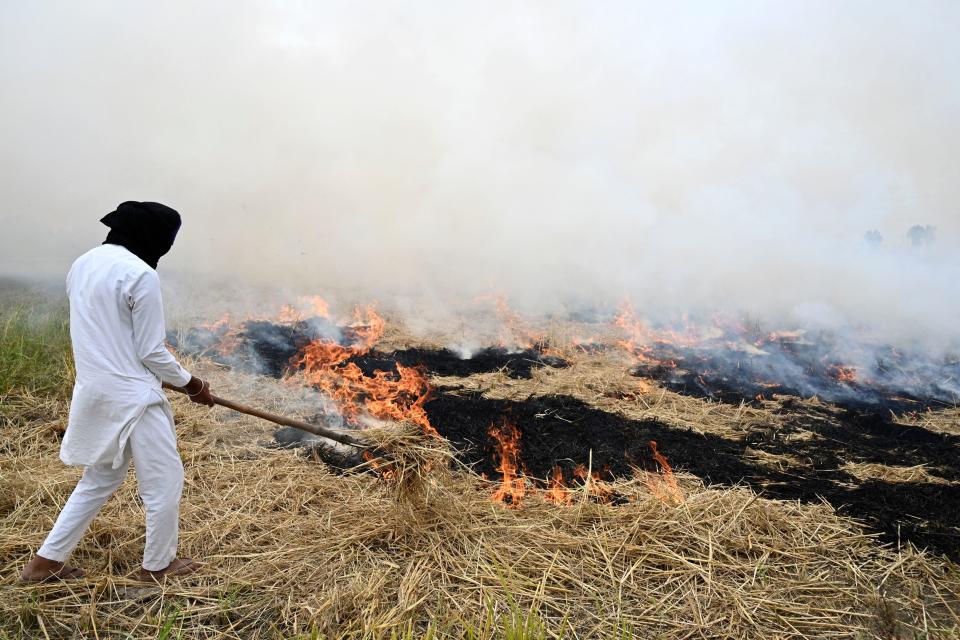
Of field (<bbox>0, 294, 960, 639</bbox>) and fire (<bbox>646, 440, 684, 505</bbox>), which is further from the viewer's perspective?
fire (<bbox>646, 440, 684, 505</bbox>)

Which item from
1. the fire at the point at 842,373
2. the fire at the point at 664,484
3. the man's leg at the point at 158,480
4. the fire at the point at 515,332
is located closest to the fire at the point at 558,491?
the fire at the point at 664,484

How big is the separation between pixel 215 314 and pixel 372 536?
607 centimetres

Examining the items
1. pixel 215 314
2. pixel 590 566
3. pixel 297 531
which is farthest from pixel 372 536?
pixel 215 314

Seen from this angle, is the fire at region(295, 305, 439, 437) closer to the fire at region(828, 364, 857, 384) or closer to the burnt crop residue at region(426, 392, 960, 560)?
the burnt crop residue at region(426, 392, 960, 560)

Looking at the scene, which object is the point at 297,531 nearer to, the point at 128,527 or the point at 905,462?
the point at 128,527

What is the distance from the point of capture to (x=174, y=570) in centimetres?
293

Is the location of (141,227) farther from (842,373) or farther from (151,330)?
(842,373)

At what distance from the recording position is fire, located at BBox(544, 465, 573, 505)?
149 inches

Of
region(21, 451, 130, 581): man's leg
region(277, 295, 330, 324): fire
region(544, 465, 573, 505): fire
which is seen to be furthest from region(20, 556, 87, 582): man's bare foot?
region(277, 295, 330, 324): fire

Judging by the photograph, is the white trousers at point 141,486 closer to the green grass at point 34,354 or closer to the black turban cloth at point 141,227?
the black turban cloth at point 141,227

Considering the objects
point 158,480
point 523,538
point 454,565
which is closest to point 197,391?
point 158,480

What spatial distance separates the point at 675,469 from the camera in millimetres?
4266

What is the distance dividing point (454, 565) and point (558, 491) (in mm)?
1091

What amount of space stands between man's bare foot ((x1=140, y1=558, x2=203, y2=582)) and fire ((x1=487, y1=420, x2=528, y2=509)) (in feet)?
5.99
